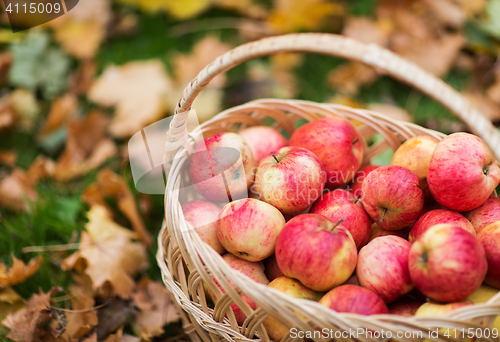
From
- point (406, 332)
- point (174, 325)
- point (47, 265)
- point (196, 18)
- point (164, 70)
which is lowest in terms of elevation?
point (174, 325)

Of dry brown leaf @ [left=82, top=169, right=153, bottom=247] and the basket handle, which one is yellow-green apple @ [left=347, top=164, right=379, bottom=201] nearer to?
the basket handle

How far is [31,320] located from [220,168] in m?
0.75

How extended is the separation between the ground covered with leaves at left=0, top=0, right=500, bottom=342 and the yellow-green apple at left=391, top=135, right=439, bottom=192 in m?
0.33

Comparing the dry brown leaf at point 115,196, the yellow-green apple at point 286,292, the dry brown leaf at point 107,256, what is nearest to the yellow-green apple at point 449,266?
the yellow-green apple at point 286,292

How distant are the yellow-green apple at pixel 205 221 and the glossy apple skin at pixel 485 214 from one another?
690 mm

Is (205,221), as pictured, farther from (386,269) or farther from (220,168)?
(386,269)

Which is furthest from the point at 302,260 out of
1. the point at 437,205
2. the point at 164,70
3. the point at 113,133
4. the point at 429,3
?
the point at 429,3

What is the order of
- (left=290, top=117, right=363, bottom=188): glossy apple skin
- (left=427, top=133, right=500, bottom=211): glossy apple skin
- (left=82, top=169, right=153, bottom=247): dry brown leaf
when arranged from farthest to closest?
(left=82, top=169, right=153, bottom=247): dry brown leaf < (left=290, top=117, right=363, bottom=188): glossy apple skin < (left=427, top=133, right=500, bottom=211): glossy apple skin

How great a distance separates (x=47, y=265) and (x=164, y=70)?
119cm

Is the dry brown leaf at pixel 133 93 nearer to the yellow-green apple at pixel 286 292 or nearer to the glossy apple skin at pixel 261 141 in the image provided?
the glossy apple skin at pixel 261 141

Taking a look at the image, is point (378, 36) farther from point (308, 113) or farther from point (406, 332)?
point (406, 332)

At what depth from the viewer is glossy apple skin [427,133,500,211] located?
89 centimetres

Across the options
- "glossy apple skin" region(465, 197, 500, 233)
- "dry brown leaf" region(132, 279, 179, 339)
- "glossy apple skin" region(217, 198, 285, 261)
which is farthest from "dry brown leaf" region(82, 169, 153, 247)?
"glossy apple skin" region(465, 197, 500, 233)

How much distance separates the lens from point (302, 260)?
824 millimetres
